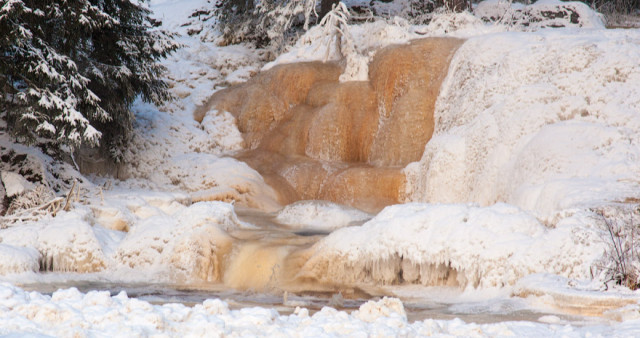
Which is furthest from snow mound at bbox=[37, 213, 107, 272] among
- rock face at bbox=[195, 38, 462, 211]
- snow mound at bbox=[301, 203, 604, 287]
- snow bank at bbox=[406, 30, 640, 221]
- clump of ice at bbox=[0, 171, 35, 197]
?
snow bank at bbox=[406, 30, 640, 221]

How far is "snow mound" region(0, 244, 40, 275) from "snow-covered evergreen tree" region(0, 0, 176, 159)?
10.3ft

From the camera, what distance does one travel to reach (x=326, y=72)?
21.9 metres

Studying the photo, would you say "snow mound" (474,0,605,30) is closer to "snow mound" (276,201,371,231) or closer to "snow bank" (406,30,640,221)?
"snow bank" (406,30,640,221)

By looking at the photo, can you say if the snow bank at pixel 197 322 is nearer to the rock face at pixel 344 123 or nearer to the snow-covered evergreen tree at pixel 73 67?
the snow-covered evergreen tree at pixel 73 67

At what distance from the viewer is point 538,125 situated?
45.4 feet

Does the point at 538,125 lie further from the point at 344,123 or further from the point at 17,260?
the point at 17,260

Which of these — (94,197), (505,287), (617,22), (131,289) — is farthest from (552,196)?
(617,22)

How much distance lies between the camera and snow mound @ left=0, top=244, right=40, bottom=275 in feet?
33.9

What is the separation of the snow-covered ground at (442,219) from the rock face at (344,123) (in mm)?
729

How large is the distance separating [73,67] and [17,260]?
5.30 m

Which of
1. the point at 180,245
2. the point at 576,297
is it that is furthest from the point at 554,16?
the point at 576,297

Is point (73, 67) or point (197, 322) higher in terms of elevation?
point (73, 67)

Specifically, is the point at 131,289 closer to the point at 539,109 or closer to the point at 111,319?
the point at 111,319

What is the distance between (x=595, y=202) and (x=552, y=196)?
1342mm
